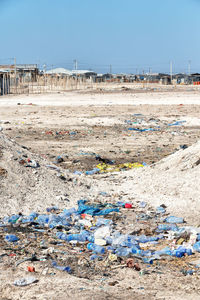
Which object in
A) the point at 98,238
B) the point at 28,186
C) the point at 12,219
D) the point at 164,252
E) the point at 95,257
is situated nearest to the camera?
the point at 95,257

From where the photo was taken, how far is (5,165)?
23.1 feet

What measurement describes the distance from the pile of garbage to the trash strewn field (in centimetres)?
1

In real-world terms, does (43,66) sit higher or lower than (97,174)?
higher

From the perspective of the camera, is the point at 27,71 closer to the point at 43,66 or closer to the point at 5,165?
the point at 43,66

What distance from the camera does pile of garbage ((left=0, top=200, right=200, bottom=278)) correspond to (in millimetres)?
4465

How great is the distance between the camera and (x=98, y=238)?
17.2 feet

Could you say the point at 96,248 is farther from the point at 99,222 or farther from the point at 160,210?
the point at 160,210

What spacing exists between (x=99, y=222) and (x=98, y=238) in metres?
0.68

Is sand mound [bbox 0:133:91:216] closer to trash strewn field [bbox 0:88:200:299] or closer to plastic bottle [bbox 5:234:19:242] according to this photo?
trash strewn field [bbox 0:88:200:299]

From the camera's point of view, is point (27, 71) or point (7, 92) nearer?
point (7, 92)

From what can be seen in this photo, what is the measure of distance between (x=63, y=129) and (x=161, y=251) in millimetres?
10444

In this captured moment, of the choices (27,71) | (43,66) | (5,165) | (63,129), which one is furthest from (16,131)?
(27,71)

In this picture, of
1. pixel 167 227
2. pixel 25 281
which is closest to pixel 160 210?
pixel 167 227

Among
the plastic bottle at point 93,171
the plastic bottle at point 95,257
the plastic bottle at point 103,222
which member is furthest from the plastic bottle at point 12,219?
the plastic bottle at point 93,171
